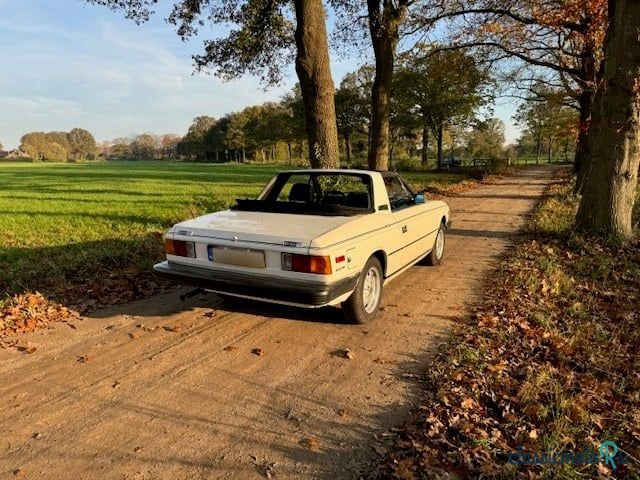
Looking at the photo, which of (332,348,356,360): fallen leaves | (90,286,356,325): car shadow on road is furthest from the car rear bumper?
(90,286,356,325): car shadow on road

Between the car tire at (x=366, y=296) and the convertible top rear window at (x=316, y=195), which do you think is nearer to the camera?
the car tire at (x=366, y=296)

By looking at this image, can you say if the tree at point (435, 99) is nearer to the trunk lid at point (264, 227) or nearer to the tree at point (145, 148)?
the trunk lid at point (264, 227)

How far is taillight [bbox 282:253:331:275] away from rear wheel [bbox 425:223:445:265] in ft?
11.1

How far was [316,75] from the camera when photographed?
9703 millimetres

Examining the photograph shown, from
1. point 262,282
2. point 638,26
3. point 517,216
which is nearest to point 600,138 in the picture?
point 638,26

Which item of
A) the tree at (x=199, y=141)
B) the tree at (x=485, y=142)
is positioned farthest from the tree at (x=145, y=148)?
the tree at (x=485, y=142)

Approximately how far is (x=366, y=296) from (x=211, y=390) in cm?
193

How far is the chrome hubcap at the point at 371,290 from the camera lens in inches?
182

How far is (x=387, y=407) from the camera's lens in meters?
3.19

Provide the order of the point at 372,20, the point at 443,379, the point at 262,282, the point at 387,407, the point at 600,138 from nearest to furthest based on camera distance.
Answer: the point at 387,407 → the point at 443,379 → the point at 262,282 → the point at 600,138 → the point at 372,20

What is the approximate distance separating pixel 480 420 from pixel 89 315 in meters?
4.16

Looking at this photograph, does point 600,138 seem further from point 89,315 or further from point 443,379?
point 89,315

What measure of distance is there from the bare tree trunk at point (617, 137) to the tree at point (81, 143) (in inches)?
5637

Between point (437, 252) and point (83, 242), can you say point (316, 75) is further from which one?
point (83, 242)
